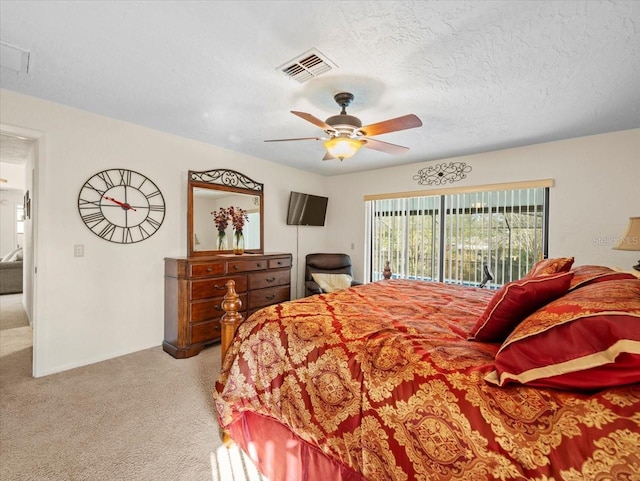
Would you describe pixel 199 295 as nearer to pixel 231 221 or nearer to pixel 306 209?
pixel 231 221

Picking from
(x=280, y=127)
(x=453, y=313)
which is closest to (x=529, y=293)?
(x=453, y=313)

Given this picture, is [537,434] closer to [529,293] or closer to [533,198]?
[529,293]

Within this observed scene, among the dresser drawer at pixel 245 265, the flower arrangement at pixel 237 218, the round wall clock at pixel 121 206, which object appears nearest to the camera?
the round wall clock at pixel 121 206

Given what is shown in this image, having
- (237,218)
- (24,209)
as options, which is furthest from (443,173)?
→ (24,209)

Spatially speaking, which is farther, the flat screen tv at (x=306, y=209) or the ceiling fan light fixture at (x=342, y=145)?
the flat screen tv at (x=306, y=209)

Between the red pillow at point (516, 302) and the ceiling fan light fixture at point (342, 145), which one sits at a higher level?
the ceiling fan light fixture at point (342, 145)

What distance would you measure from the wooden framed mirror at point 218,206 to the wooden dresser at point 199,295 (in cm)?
45

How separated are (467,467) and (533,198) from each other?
3806mm

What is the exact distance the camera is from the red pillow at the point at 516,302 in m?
1.34

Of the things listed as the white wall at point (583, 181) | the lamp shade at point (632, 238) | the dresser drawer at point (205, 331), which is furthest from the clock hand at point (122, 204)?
the lamp shade at point (632, 238)

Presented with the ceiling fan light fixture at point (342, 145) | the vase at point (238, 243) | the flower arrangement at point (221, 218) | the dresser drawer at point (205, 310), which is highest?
the ceiling fan light fixture at point (342, 145)

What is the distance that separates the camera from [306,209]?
5160 millimetres

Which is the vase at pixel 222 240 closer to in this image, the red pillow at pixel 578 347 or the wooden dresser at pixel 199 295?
the wooden dresser at pixel 199 295

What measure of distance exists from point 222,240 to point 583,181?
441cm
